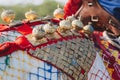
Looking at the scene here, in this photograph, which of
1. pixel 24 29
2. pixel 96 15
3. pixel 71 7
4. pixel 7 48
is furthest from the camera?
pixel 71 7

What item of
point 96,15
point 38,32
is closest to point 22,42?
point 38,32

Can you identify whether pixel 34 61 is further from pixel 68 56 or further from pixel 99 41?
pixel 99 41

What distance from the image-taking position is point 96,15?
112 inches

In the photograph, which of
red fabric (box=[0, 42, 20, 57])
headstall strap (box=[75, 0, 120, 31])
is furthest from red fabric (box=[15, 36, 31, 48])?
headstall strap (box=[75, 0, 120, 31])

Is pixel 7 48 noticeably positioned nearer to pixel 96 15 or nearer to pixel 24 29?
pixel 24 29

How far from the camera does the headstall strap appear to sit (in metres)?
2.82

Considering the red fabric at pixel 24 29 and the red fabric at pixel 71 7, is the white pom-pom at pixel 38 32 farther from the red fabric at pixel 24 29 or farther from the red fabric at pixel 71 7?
the red fabric at pixel 71 7

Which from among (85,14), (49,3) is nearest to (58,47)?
(85,14)

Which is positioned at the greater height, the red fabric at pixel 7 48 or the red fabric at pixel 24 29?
the red fabric at pixel 24 29

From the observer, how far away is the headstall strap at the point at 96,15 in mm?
2824

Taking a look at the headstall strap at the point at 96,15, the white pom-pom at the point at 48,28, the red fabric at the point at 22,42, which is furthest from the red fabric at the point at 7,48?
the headstall strap at the point at 96,15

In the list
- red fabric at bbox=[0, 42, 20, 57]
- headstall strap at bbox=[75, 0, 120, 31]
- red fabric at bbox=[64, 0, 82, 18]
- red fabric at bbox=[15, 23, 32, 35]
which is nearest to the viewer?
red fabric at bbox=[0, 42, 20, 57]

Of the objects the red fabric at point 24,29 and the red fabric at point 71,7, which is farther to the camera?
the red fabric at point 71,7

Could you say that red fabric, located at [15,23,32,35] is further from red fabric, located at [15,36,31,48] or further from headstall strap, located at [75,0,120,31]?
headstall strap, located at [75,0,120,31]
